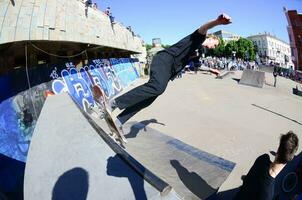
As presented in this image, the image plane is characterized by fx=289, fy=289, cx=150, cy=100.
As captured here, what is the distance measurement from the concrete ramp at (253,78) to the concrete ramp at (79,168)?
24.3 meters

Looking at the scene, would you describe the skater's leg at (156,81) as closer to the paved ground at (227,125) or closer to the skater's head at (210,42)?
the skater's head at (210,42)

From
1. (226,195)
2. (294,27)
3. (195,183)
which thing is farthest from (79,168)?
(294,27)

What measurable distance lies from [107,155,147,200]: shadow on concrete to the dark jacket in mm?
1750

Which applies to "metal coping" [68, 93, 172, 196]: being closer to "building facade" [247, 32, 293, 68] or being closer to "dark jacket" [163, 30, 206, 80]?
"dark jacket" [163, 30, 206, 80]

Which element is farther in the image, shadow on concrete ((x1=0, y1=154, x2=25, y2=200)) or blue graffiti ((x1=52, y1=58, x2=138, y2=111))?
blue graffiti ((x1=52, y1=58, x2=138, y2=111))

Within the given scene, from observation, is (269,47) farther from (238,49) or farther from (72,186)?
(72,186)

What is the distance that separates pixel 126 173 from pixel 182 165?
6.09 ft

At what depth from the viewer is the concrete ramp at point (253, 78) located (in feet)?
84.3

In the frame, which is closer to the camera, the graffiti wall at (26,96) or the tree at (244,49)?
the graffiti wall at (26,96)

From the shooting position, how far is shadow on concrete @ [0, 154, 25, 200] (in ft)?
17.7

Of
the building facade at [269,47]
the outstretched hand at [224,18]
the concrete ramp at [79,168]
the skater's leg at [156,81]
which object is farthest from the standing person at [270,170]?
the building facade at [269,47]

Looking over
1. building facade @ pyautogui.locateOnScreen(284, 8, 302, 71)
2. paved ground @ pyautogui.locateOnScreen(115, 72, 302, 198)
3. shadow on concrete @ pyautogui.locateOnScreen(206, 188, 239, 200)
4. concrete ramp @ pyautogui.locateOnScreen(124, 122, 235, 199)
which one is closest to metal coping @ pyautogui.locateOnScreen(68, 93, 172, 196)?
concrete ramp @ pyautogui.locateOnScreen(124, 122, 235, 199)

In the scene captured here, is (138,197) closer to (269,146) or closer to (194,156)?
(194,156)

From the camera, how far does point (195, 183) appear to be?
423 cm
